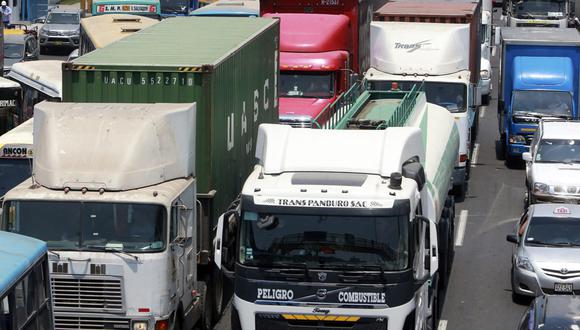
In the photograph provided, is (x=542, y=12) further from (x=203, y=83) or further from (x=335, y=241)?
(x=335, y=241)

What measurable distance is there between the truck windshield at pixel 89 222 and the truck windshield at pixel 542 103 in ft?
58.6

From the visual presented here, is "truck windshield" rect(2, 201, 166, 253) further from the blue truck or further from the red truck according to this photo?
the blue truck

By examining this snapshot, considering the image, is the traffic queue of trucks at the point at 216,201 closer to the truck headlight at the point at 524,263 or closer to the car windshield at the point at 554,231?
the truck headlight at the point at 524,263

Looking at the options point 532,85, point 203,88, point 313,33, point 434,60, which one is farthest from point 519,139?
point 203,88

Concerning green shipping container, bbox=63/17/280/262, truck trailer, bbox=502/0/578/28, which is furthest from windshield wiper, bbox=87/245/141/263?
truck trailer, bbox=502/0/578/28

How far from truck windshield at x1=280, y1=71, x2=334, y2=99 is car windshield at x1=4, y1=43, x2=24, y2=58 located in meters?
17.7

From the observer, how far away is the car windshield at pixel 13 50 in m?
44.6

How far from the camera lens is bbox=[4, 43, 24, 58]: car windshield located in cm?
4456

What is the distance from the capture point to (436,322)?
18766 millimetres

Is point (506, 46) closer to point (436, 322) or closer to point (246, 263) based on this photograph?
point (436, 322)

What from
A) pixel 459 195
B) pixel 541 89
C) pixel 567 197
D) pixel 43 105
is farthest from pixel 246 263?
pixel 541 89

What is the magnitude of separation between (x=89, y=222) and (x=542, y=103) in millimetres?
18825

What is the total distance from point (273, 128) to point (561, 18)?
1671 inches

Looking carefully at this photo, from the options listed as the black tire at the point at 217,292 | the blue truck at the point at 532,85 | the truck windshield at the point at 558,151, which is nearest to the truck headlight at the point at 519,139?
the blue truck at the point at 532,85
